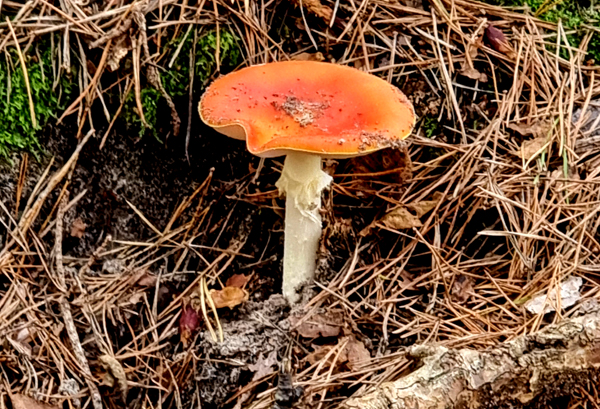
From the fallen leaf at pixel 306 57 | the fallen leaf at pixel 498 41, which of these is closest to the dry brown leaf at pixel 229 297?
the fallen leaf at pixel 306 57

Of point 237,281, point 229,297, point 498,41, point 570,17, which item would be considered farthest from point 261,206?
point 570,17

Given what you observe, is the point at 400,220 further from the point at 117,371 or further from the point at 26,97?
the point at 26,97

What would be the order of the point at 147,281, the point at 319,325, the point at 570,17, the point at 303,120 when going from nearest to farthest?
the point at 303,120, the point at 319,325, the point at 147,281, the point at 570,17

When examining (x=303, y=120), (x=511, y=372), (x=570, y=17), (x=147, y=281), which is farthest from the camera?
(x=570, y=17)

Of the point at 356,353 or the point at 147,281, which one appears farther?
the point at 147,281

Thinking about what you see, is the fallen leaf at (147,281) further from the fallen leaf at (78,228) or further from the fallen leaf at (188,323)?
the fallen leaf at (78,228)

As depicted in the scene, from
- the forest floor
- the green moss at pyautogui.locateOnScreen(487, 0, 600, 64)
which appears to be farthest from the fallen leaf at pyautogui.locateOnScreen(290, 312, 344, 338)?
the green moss at pyautogui.locateOnScreen(487, 0, 600, 64)
